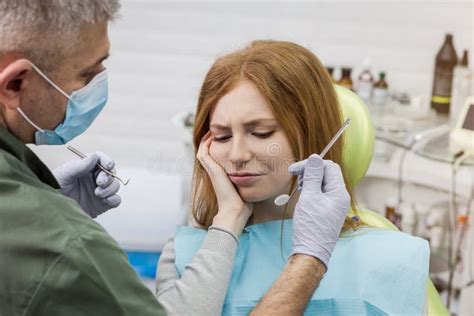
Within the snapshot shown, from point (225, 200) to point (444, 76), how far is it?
1.91m

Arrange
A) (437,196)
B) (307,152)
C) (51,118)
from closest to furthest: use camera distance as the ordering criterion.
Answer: (51,118) < (307,152) < (437,196)

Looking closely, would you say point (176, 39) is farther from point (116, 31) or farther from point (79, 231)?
point (79, 231)

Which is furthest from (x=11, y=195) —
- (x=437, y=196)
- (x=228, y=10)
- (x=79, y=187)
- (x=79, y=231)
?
(x=228, y=10)

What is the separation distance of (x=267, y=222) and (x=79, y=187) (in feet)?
1.54

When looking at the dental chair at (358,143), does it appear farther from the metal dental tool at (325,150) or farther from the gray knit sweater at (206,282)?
the gray knit sweater at (206,282)

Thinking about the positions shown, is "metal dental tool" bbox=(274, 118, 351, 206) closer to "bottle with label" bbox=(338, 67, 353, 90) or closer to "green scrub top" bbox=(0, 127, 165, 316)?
"green scrub top" bbox=(0, 127, 165, 316)

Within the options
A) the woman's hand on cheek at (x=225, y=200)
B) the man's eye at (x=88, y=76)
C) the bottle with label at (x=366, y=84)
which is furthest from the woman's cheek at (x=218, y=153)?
the bottle with label at (x=366, y=84)

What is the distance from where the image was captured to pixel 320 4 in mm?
3379

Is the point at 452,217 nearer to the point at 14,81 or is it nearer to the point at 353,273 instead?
the point at 353,273

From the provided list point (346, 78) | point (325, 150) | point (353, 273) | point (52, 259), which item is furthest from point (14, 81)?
point (346, 78)

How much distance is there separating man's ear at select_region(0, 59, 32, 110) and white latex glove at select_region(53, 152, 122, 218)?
479mm

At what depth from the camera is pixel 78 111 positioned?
140 cm

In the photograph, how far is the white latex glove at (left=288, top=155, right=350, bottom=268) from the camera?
4.92 ft

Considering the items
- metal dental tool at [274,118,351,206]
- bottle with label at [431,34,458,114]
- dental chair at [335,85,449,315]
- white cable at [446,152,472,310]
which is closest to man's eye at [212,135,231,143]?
metal dental tool at [274,118,351,206]
